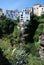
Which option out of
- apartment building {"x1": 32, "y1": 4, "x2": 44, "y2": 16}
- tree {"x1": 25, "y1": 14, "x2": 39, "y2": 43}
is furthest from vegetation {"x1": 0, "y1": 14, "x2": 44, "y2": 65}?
apartment building {"x1": 32, "y1": 4, "x2": 44, "y2": 16}

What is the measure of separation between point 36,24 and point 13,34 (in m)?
3.28

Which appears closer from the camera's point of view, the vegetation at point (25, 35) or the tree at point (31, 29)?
the vegetation at point (25, 35)

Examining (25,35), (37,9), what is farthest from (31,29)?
(37,9)

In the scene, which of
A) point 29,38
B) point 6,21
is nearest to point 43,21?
point 29,38

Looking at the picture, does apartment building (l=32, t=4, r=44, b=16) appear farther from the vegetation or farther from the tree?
the tree

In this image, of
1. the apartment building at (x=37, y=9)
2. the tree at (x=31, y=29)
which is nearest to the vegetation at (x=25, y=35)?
the tree at (x=31, y=29)

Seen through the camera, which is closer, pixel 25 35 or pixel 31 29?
pixel 25 35

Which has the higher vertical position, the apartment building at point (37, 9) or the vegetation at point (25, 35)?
the apartment building at point (37, 9)

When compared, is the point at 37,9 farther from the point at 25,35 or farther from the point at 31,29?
the point at 25,35

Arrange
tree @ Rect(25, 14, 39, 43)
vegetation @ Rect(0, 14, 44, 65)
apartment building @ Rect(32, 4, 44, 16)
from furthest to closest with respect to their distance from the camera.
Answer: apartment building @ Rect(32, 4, 44, 16) < tree @ Rect(25, 14, 39, 43) < vegetation @ Rect(0, 14, 44, 65)

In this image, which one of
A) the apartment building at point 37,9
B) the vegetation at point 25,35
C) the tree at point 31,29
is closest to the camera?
the vegetation at point 25,35

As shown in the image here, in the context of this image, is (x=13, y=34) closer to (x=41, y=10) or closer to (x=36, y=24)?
(x=36, y=24)

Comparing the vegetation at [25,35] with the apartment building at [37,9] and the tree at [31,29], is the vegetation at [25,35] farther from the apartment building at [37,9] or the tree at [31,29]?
the apartment building at [37,9]

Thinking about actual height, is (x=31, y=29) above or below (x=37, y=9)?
below
